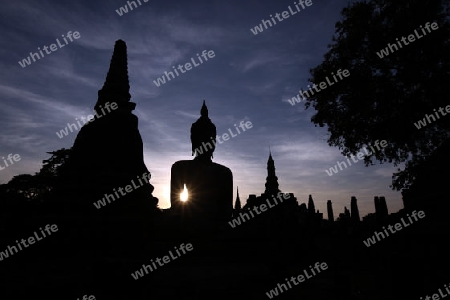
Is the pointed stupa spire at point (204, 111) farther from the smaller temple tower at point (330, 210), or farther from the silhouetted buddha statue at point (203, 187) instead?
the smaller temple tower at point (330, 210)

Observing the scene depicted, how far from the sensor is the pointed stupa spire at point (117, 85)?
36.1ft

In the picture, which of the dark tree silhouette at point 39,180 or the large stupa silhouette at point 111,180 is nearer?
the large stupa silhouette at point 111,180

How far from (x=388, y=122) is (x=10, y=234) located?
1460 cm

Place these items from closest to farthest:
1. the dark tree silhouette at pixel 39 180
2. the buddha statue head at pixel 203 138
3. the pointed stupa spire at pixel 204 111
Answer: the buddha statue head at pixel 203 138 → the pointed stupa spire at pixel 204 111 → the dark tree silhouette at pixel 39 180

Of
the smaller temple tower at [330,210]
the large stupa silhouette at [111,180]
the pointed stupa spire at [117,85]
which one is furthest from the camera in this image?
the smaller temple tower at [330,210]

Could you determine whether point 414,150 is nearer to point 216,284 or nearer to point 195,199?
Answer: point 195,199

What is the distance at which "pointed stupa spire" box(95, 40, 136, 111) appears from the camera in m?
11.0

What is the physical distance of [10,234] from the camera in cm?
712

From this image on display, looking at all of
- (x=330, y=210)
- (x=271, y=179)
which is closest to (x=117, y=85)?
(x=330, y=210)

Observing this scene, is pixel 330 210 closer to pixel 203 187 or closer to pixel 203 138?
pixel 203 138

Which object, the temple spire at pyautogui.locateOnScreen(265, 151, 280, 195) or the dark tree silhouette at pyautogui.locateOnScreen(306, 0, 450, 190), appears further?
the temple spire at pyautogui.locateOnScreen(265, 151, 280, 195)

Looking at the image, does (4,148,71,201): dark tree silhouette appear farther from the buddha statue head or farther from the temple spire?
the temple spire

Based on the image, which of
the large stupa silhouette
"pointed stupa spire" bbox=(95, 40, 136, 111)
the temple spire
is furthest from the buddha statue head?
the temple spire

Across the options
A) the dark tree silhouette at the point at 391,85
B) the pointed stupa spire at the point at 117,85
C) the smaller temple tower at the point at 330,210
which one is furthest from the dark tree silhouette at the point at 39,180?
the smaller temple tower at the point at 330,210
